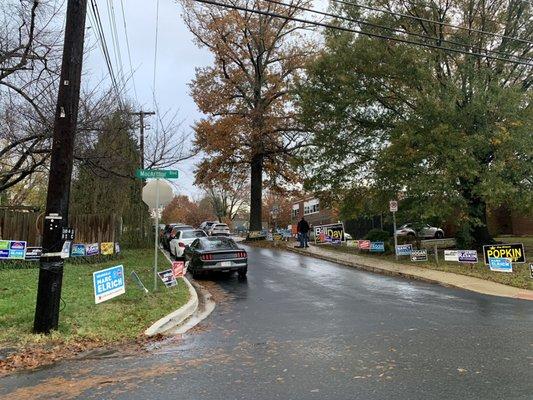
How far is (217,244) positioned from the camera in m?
16.1

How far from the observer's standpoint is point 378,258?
21.0 m

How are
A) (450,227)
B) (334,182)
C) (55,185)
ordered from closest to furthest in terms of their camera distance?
1. (55,185)
2. (334,182)
3. (450,227)

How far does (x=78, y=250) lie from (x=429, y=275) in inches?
494

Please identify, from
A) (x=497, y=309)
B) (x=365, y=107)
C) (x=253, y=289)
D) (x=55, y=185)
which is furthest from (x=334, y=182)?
(x=55, y=185)

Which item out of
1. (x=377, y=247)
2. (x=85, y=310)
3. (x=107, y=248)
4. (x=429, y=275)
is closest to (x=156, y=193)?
(x=85, y=310)

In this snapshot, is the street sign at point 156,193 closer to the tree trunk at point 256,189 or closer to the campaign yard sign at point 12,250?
the campaign yard sign at point 12,250

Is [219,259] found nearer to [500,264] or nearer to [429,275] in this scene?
[429,275]

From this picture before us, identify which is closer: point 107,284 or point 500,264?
point 107,284

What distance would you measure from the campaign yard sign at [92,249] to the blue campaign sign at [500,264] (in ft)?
46.3

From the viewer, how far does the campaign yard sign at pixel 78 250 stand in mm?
17909

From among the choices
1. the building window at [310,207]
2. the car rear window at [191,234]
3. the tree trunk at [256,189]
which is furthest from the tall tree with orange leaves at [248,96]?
the building window at [310,207]

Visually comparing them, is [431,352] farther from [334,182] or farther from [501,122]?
[334,182]

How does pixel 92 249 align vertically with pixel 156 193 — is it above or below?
below

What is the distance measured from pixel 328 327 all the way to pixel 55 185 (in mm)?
5132
